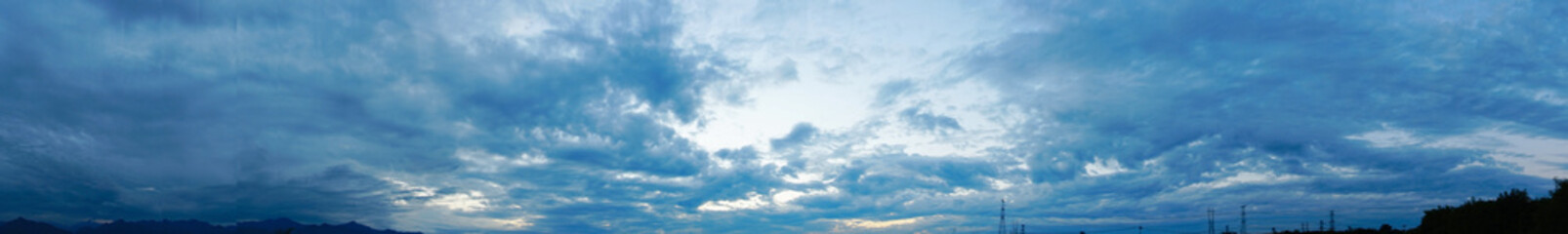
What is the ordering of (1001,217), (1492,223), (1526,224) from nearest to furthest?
(1526,224)
(1492,223)
(1001,217)

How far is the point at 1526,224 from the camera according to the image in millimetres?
50656

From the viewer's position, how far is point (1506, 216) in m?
53.4

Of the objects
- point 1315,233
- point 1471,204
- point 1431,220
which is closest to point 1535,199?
point 1471,204

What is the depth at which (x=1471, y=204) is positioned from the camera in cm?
5744

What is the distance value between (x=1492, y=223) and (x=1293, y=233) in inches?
3079

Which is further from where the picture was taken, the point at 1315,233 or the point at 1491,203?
the point at 1315,233

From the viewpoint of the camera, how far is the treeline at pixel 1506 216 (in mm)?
44531

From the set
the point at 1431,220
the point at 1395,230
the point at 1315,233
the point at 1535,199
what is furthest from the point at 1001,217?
the point at 1535,199

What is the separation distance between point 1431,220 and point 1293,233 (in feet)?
223

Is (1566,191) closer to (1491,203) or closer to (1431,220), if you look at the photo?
(1491,203)

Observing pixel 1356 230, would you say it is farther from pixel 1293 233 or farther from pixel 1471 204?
pixel 1471 204

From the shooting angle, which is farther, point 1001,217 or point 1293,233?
point 1001,217

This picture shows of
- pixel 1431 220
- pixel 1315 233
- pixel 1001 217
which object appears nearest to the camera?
pixel 1431 220

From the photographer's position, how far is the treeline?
44531 mm
